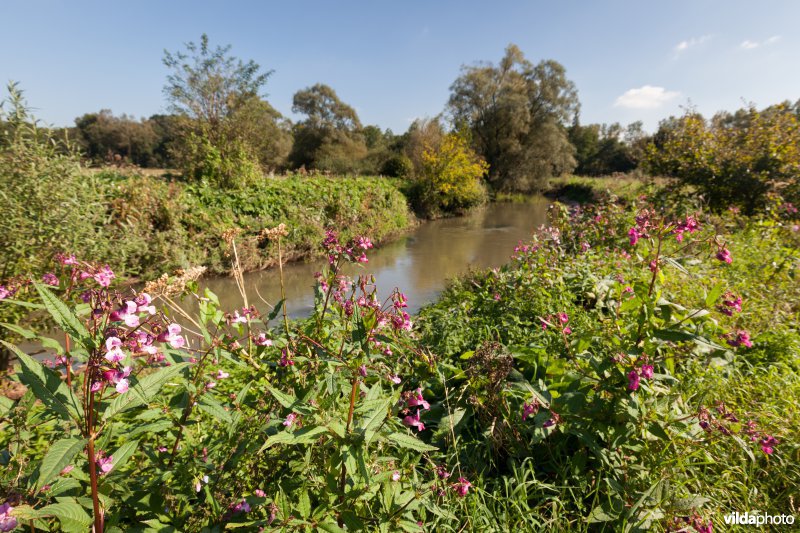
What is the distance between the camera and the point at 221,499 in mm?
1330

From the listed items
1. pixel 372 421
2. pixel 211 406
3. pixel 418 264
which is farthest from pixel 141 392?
pixel 418 264

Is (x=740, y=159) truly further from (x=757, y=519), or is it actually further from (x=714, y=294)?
(x=757, y=519)

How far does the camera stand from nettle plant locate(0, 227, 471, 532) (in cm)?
90

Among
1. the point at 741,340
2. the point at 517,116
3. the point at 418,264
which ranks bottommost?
the point at 418,264

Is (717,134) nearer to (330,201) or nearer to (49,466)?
→ (330,201)

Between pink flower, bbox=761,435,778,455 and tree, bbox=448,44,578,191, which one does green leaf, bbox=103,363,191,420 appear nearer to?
pink flower, bbox=761,435,778,455

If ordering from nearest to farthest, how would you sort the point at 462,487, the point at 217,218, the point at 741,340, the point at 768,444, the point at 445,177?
the point at 462,487, the point at 768,444, the point at 741,340, the point at 217,218, the point at 445,177

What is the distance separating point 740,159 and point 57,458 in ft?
34.3

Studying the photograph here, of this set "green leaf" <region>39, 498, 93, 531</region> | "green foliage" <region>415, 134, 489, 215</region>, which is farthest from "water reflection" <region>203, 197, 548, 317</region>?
"green leaf" <region>39, 498, 93, 531</region>

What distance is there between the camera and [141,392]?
93 centimetres

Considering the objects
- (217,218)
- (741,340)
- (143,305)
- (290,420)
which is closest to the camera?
(143,305)

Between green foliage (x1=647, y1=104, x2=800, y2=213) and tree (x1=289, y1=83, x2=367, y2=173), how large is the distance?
70.5 feet

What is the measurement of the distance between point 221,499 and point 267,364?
1.77ft

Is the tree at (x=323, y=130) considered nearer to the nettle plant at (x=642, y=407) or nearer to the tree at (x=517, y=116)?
the tree at (x=517, y=116)
